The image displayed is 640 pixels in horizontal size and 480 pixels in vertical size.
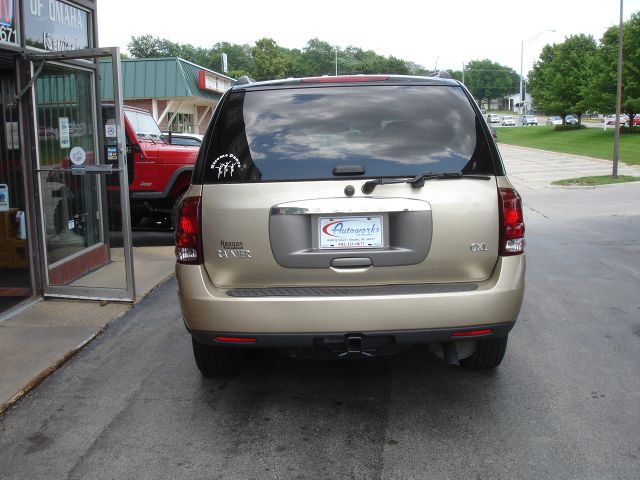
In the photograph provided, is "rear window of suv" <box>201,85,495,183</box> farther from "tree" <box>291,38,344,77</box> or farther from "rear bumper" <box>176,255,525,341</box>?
"tree" <box>291,38,344,77</box>

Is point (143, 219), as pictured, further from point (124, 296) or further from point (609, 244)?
point (609, 244)

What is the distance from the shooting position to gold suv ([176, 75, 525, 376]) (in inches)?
141

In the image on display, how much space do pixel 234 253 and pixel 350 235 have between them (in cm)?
63

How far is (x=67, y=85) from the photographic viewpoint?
7.59 m

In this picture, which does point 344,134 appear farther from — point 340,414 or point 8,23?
point 8,23

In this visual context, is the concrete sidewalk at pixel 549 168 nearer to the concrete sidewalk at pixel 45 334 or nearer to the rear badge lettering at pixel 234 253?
the concrete sidewalk at pixel 45 334

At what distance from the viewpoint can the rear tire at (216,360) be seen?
4.39 meters

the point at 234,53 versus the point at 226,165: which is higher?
the point at 234,53

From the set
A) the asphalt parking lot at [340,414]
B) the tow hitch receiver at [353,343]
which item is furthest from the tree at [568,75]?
the tow hitch receiver at [353,343]

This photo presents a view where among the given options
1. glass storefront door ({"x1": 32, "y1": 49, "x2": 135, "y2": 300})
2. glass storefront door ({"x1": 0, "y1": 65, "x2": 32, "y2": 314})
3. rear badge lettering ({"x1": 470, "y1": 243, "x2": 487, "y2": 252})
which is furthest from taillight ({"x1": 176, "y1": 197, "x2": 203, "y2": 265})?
glass storefront door ({"x1": 0, "y1": 65, "x2": 32, "y2": 314})

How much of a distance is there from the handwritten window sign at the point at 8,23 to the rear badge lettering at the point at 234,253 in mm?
3952

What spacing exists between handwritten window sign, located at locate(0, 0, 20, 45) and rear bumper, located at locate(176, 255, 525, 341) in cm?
407

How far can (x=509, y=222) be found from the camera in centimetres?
370

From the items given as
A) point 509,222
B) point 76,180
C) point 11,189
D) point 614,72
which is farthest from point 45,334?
point 614,72
